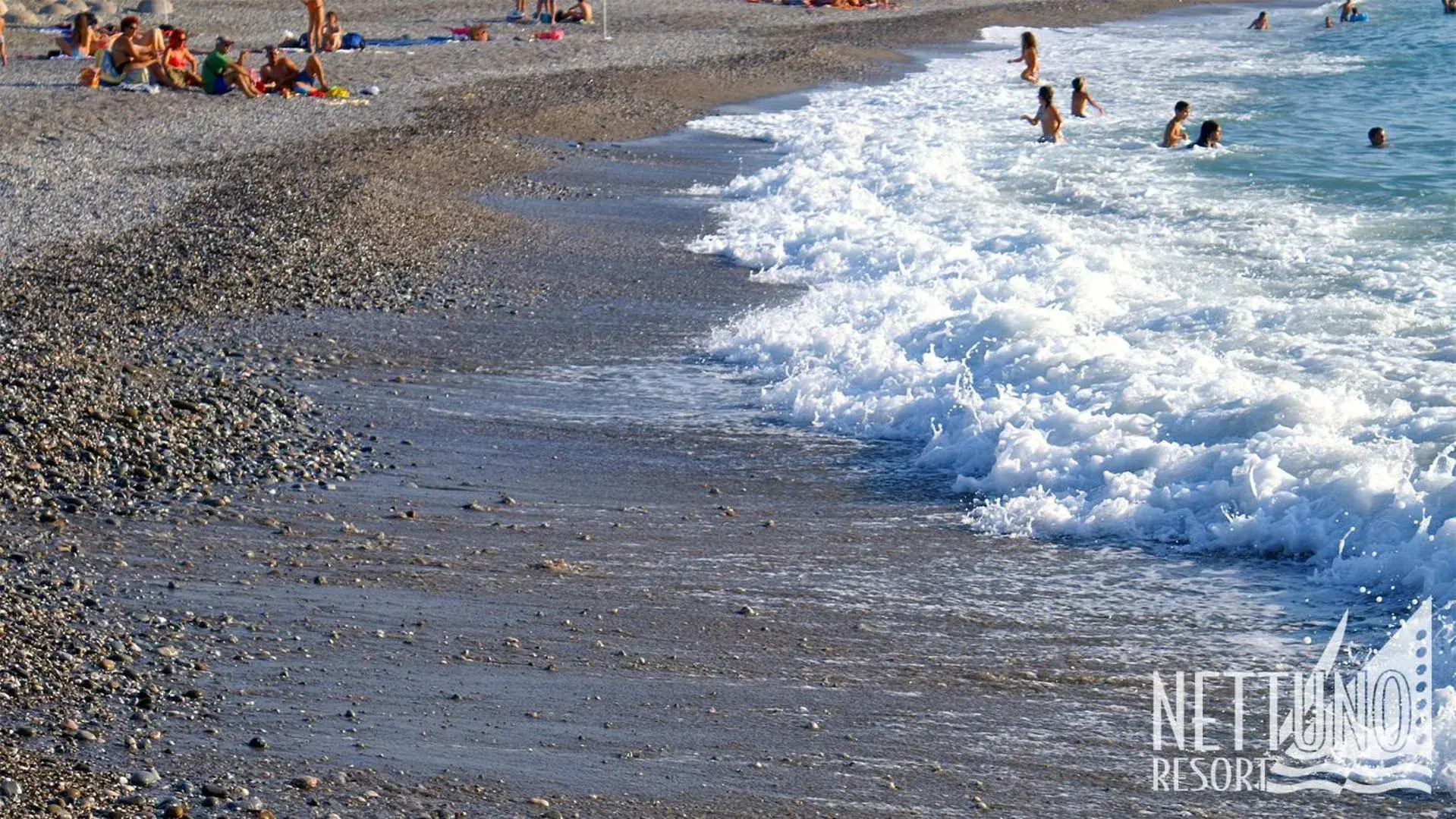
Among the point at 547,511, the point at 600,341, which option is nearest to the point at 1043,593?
the point at 547,511

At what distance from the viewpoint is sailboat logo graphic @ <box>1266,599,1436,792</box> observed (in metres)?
5.23

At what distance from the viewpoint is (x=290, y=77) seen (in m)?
22.3

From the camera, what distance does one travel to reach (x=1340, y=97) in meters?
25.2

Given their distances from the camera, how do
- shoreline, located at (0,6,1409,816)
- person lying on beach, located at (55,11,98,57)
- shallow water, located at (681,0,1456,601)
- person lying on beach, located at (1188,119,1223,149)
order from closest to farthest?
shoreline, located at (0,6,1409,816), shallow water, located at (681,0,1456,601), person lying on beach, located at (1188,119,1223,149), person lying on beach, located at (55,11,98,57)

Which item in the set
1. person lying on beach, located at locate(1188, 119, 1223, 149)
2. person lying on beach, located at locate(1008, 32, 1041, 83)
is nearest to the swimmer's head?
person lying on beach, located at locate(1188, 119, 1223, 149)

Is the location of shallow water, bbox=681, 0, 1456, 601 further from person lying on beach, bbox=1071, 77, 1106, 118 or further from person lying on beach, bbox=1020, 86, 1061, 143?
person lying on beach, bbox=1071, 77, 1106, 118

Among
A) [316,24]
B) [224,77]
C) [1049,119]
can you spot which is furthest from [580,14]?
[1049,119]

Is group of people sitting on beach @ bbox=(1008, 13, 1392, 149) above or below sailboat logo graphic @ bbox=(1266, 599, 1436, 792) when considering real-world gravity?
above

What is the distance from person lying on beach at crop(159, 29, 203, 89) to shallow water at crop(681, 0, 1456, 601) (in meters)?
7.16

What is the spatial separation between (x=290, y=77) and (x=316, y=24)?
519 cm

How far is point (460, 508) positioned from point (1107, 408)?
3.63m

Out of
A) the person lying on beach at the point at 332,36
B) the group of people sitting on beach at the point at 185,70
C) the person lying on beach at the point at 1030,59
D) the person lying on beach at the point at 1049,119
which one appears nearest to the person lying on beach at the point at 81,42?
the group of people sitting on beach at the point at 185,70

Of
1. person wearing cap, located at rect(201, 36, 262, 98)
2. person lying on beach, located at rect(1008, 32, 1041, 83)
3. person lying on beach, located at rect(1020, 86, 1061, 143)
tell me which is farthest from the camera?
person lying on beach, located at rect(1008, 32, 1041, 83)

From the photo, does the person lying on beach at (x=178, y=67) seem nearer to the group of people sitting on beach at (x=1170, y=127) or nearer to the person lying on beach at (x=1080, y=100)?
the group of people sitting on beach at (x=1170, y=127)
